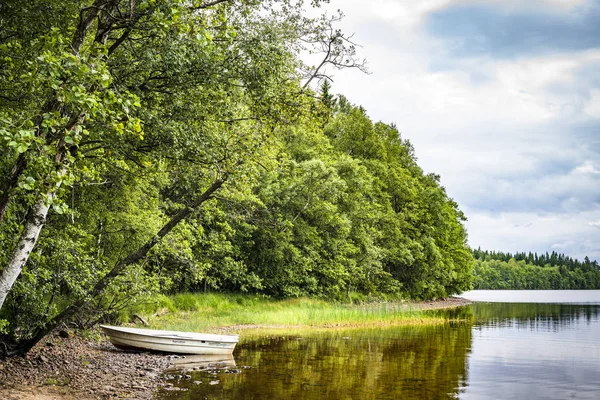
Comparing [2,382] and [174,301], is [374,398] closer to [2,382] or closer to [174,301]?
[2,382]

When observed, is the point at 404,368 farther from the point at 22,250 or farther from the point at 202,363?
the point at 22,250

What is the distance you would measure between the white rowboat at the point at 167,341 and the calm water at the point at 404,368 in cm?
87

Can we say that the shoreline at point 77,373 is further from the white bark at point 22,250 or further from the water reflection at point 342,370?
the white bark at point 22,250

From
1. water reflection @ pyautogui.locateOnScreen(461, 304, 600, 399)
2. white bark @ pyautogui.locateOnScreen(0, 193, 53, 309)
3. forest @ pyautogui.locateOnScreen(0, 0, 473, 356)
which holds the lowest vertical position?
water reflection @ pyautogui.locateOnScreen(461, 304, 600, 399)

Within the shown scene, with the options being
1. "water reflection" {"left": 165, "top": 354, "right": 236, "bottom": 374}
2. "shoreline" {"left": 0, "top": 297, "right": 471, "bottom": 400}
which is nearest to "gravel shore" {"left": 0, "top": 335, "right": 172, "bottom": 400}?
"shoreline" {"left": 0, "top": 297, "right": 471, "bottom": 400}

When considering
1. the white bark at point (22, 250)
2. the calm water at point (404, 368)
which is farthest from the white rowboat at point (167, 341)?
the white bark at point (22, 250)

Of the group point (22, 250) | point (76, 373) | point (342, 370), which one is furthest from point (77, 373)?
point (342, 370)

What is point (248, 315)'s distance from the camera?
33.9 meters

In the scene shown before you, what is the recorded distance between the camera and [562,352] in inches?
942

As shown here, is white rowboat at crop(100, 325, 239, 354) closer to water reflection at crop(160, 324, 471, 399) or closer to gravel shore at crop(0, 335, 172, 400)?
gravel shore at crop(0, 335, 172, 400)

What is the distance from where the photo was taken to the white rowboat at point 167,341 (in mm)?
18797

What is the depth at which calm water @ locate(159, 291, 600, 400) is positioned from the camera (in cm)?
1457

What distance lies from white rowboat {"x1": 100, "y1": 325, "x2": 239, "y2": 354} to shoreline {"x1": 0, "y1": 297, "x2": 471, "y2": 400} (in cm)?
39

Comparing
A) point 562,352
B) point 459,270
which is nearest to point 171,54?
point 562,352
